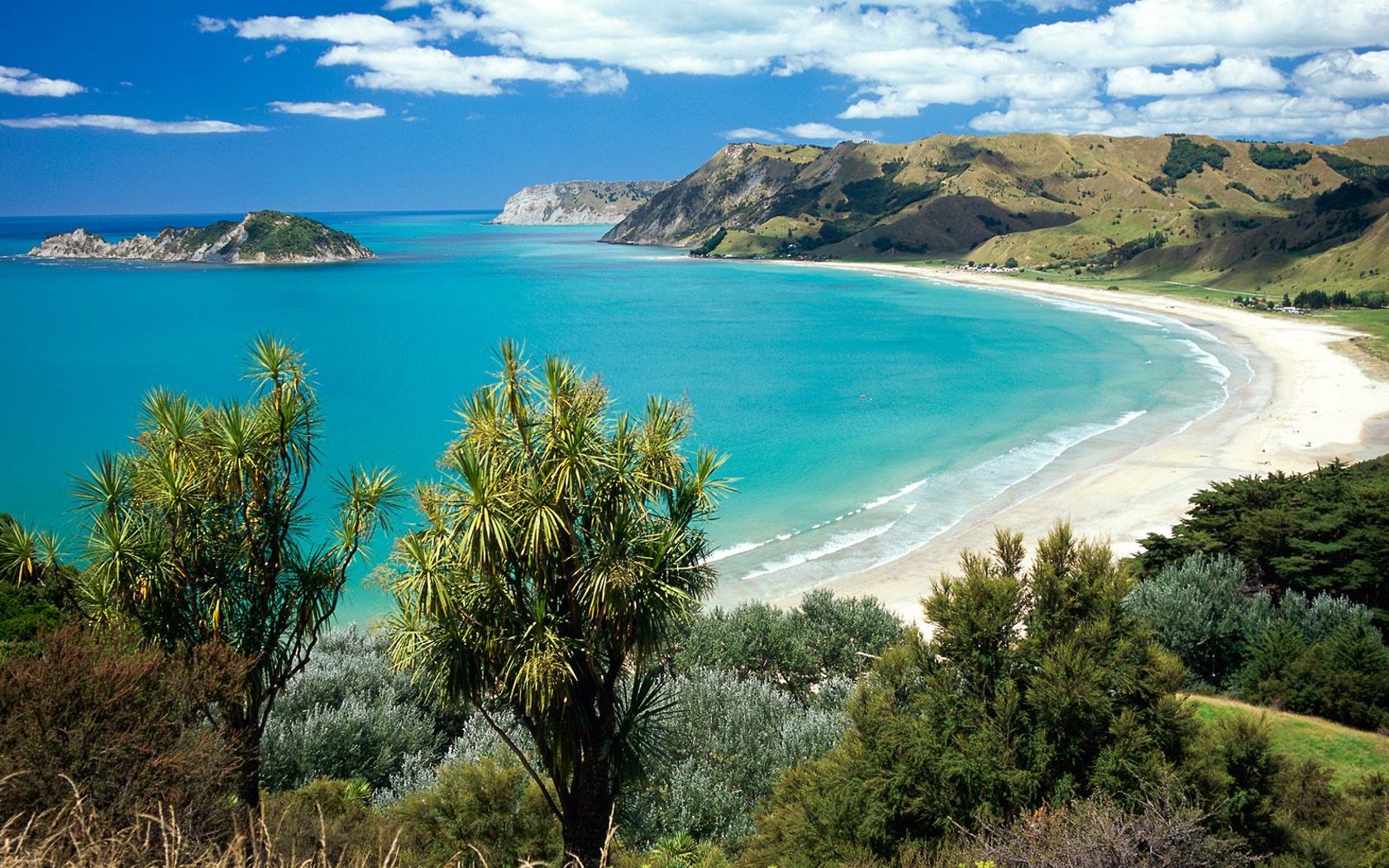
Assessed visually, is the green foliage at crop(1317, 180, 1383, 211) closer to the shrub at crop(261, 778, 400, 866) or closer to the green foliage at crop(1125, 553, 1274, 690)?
the green foliage at crop(1125, 553, 1274, 690)

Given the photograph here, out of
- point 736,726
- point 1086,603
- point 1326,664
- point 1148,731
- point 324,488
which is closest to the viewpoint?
point 1148,731

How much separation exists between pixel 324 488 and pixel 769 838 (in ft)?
113

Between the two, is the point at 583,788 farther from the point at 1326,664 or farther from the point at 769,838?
the point at 1326,664

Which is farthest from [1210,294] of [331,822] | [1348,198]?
[331,822]

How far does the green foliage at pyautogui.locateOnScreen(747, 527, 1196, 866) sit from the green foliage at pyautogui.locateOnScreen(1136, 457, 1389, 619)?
11.7 m

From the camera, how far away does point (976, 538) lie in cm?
3203

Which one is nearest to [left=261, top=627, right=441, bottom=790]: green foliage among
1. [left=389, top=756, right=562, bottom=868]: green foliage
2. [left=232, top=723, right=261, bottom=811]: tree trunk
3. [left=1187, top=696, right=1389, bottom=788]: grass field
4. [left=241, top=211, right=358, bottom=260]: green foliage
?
[left=389, top=756, right=562, bottom=868]: green foliage

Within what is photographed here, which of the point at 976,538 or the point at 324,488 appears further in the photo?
the point at 324,488

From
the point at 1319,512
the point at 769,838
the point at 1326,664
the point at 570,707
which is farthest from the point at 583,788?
the point at 1319,512

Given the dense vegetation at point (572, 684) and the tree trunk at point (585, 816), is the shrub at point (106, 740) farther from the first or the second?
the tree trunk at point (585, 816)

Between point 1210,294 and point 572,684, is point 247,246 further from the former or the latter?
point 572,684

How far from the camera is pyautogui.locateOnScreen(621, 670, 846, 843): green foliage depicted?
447 inches

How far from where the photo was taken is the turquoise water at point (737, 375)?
3881 cm

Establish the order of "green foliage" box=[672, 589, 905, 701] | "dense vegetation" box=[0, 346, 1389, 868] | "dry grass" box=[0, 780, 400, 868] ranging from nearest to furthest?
1. "dry grass" box=[0, 780, 400, 868]
2. "dense vegetation" box=[0, 346, 1389, 868]
3. "green foliage" box=[672, 589, 905, 701]
